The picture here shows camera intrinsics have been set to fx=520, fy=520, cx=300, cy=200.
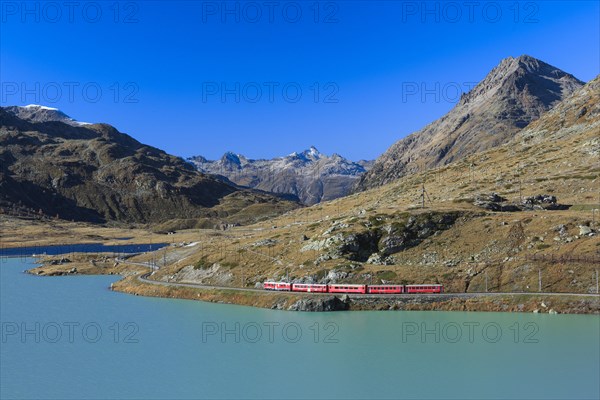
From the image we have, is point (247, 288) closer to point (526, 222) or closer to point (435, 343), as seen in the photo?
point (435, 343)

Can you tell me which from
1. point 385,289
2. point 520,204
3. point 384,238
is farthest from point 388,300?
point 520,204

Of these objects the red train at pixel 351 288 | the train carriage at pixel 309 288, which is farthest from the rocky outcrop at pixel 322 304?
the train carriage at pixel 309 288

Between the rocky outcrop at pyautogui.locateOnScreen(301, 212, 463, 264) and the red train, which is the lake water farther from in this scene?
the rocky outcrop at pyautogui.locateOnScreen(301, 212, 463, 264)

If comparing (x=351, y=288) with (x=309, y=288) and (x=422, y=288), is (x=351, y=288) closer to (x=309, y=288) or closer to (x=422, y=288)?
(x=309, y=288)

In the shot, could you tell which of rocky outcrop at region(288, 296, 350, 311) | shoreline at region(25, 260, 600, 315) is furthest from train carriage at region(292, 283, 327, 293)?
rocky outcrop at region(288, 296, 350, 311)

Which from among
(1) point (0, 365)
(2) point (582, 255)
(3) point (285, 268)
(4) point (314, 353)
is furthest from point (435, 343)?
(1) point (0, 365)

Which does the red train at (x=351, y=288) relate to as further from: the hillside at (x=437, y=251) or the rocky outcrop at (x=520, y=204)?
the rocky outcrop at (x=520, y=204)
